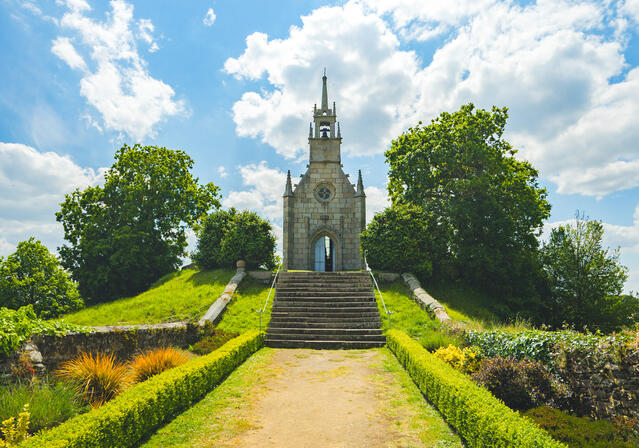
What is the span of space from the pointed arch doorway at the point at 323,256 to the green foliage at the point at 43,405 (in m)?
19.4

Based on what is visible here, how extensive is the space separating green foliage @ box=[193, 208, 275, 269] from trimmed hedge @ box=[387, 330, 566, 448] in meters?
14.7

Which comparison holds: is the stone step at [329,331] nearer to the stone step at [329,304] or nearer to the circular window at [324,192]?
the stone step at [329,304]

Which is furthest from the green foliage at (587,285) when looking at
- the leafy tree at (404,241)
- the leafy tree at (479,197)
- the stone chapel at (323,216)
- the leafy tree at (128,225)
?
the leafy tree at (128,225)

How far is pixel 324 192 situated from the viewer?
87.9 feet

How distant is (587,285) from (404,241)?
10.7m

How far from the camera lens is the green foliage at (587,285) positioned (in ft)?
68.7

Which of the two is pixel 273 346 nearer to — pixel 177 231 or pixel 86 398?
pixel 86 398

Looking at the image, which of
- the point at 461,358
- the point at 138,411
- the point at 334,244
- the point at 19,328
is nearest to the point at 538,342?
the point at 461,358

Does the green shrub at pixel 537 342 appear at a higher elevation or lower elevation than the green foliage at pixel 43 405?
higher

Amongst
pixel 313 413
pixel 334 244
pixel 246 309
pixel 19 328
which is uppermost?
pixel 334 244

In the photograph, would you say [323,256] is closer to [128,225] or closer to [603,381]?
[128,225]

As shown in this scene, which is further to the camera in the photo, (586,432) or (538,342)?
(538,342)

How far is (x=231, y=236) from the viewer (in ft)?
74.8

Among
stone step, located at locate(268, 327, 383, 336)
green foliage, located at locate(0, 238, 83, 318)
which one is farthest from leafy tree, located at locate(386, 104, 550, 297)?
green foliage, located at locate(0, 238, 83, 318)
